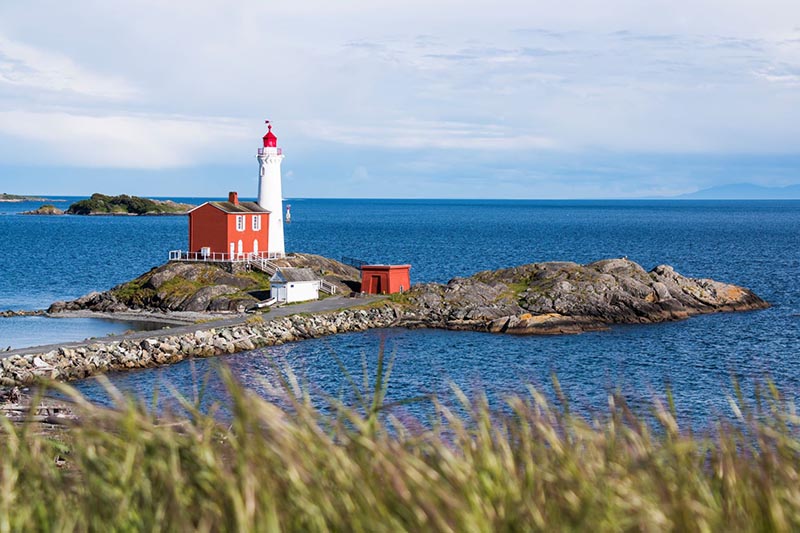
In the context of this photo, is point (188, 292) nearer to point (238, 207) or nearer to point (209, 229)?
point (209, 229)

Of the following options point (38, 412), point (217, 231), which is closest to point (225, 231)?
point (217, 231)

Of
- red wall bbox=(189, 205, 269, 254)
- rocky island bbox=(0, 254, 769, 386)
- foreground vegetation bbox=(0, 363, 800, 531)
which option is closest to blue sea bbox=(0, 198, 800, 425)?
foreground vegetation bbox=(0, 363, 800, 531)

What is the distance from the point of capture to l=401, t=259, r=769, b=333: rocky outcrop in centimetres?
4431

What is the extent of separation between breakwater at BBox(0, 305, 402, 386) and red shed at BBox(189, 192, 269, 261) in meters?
11.7

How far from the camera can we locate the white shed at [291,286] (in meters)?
46.7

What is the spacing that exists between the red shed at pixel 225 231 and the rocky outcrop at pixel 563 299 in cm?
1122

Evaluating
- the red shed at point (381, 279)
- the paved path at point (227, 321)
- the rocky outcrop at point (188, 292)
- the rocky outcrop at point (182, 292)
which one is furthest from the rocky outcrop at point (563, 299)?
the rocky outcrop at point (182, 292)

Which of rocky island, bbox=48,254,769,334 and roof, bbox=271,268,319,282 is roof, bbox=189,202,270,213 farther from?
roof, bbox=271,268,319,282

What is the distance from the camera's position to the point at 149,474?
19.1 feet

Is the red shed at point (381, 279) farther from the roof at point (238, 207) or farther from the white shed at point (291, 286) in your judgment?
the roof at point (238, 207)

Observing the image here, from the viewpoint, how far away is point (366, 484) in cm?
539

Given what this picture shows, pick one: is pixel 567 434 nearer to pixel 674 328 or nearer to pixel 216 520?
pixel 216 520

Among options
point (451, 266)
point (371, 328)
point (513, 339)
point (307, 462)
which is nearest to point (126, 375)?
point (371, 328)

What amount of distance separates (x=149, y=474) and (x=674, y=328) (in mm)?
41635
